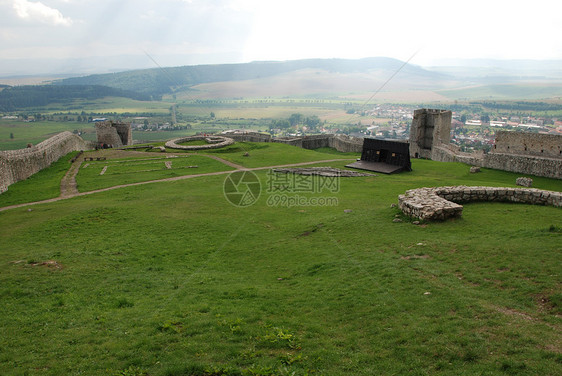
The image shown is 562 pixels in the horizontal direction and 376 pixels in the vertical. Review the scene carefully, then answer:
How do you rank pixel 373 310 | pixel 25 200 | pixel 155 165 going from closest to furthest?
pixel 373 310
pixel 25 200
pixel 155 165

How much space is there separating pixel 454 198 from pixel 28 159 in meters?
41.2

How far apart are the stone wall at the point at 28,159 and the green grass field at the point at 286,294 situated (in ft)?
48.8

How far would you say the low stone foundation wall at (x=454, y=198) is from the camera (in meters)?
16.7

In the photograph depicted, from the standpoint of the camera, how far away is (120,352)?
8422 millimetres

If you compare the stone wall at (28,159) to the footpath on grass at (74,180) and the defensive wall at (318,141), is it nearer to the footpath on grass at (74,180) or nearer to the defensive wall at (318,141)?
the footpath on grass at (74,180)

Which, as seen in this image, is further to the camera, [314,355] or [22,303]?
[22,303]

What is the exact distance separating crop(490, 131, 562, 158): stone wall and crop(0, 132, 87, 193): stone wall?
50.7m

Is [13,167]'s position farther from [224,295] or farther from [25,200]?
[224,295]

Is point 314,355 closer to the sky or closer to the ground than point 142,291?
closer to the sky

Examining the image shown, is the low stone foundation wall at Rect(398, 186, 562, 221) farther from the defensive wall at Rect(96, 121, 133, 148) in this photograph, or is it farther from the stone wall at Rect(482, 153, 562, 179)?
the defensive wall at Rect(96, 121, 133, 148)

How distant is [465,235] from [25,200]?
30.6 meters

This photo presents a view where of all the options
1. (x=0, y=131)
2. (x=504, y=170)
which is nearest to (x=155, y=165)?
(x=504, y=170)

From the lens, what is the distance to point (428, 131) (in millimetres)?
60312

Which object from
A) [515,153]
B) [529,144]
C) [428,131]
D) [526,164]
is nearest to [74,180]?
[526,164]
